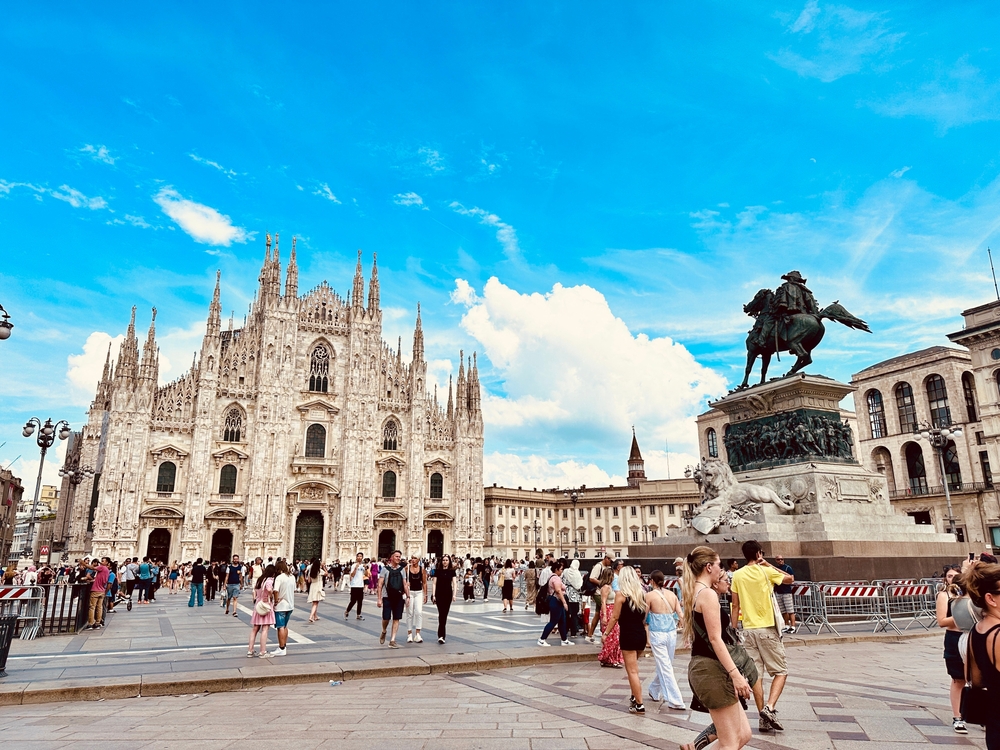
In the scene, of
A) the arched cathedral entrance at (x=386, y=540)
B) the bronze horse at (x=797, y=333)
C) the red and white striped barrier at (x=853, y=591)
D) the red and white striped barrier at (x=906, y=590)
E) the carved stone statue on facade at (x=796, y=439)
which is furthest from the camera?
the arched cathedral entrance at (x=386, y=540)

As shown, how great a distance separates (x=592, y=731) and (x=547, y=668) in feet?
12.9

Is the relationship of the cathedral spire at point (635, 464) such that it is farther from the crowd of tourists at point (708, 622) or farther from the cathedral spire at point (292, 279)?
the crowd of tourists at point (708, 622)

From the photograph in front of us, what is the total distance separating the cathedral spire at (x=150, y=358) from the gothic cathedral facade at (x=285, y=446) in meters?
0.09

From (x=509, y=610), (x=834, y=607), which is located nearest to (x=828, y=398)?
(x=834, y=607)

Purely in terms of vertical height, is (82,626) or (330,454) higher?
(330,454)

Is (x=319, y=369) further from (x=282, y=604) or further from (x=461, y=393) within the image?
(x=282, y=604)

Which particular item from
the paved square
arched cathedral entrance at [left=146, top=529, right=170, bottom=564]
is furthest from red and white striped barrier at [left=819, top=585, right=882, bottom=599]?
arched cathedral entrance at [left=146, top=529, right=170, bottom=564]

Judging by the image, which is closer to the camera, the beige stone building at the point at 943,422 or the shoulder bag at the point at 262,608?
the shoulder bag at the point at 262,608

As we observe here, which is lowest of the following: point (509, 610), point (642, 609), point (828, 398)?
point (509, 610)

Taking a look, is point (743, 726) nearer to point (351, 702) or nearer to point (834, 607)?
point (351, 702)

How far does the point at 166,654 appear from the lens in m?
10.8

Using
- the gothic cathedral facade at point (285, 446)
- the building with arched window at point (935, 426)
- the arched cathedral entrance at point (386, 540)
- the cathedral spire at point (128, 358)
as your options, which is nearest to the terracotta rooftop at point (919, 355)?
the building with arched window at point (935, 426)

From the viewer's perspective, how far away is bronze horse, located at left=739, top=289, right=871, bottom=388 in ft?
56.1

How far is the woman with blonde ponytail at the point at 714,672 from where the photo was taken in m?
4.10
